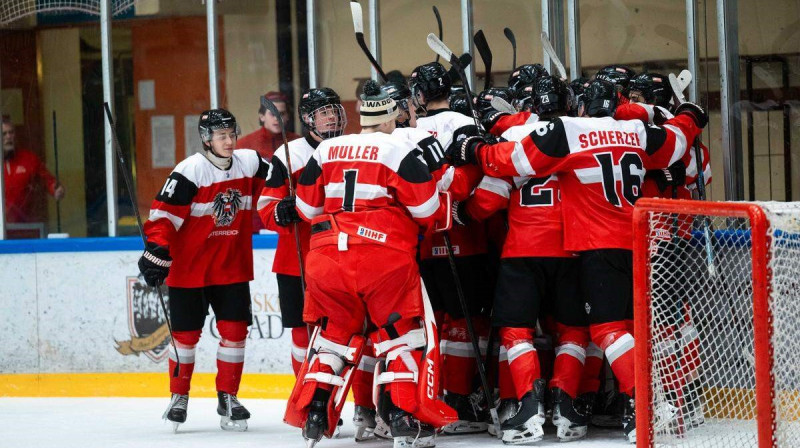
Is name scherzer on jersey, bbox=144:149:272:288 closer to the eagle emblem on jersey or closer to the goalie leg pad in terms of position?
the eagle emblem on jersey

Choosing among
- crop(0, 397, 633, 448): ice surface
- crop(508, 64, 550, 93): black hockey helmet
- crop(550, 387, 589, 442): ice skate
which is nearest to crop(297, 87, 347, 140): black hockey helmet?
crop(508, 64, 550, 93): black hockey helmet

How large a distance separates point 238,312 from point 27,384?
2190 millimetres

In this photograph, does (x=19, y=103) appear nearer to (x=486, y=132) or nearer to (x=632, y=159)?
(x=486, y=132)

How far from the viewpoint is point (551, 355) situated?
5.45 metres

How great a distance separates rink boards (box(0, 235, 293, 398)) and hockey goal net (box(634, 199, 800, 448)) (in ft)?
9.40

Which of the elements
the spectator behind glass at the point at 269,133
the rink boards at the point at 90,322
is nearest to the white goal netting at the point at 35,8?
the spectator behind glass at the point at 269,133

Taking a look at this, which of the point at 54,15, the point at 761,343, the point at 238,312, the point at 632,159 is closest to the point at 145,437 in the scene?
the point at 238,312

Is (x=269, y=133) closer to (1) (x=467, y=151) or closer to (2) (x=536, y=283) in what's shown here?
(1) (x=467, y=151)

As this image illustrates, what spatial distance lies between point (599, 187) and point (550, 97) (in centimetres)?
43

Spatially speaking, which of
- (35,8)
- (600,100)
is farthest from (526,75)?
→ (35,8)

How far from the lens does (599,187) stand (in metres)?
4.95

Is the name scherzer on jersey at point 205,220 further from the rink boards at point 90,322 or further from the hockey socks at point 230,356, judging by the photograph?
the rink boards at point 90,322

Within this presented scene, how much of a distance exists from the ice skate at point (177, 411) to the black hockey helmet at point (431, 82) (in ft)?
5.79

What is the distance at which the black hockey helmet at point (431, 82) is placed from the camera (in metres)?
5.37
